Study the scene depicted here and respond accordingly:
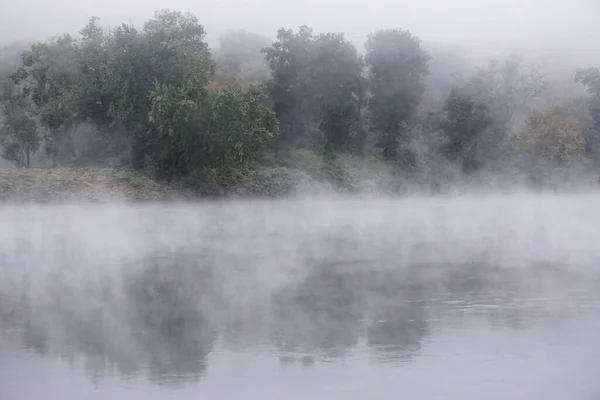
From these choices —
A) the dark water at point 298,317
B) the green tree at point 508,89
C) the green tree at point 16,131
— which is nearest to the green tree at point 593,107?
the green tree at point 508,89

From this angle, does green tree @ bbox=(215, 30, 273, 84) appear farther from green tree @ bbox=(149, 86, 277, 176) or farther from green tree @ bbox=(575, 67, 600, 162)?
green tree @ bbox=(575, 67, 600, 162)

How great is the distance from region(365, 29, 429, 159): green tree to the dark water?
1345 inches

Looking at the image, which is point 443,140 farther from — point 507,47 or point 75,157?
point 507,47

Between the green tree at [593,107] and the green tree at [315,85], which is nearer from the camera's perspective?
the green tree at [315,85]

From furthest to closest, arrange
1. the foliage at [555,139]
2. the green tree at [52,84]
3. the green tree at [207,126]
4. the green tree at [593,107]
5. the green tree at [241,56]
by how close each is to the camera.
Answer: the green tree at [241,56], the green tree at [593,107], the foliage at [555,139], the green tree at [52,84], the green tree at [207,126]

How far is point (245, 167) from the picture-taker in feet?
150

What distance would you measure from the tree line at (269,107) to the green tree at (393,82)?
8 cm

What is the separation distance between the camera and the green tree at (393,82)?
54906 millimetres

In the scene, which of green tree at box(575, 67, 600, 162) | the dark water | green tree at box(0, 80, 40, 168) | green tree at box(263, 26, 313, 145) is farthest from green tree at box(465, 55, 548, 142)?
the dark water

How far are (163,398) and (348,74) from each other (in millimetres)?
48298

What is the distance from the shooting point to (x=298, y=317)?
1024cm

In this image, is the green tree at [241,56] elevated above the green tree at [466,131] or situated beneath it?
elevated above

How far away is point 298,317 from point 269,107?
42.3 m

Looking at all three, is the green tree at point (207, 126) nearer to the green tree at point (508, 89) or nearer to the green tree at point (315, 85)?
the green tree at point (315, 85)
